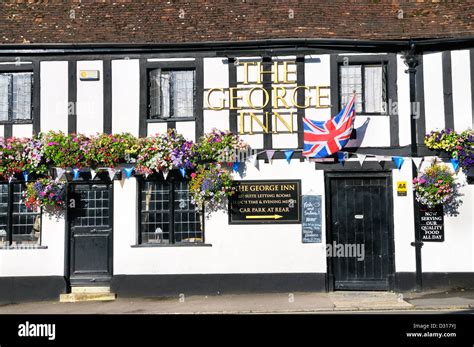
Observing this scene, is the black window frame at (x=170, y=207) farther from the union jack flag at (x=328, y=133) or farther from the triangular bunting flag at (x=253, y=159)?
the union jack flag at (x=328, y=133)

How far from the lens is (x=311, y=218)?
12648 millimetres

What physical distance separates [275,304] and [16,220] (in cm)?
650

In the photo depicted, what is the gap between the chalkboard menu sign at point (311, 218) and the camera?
1261cm

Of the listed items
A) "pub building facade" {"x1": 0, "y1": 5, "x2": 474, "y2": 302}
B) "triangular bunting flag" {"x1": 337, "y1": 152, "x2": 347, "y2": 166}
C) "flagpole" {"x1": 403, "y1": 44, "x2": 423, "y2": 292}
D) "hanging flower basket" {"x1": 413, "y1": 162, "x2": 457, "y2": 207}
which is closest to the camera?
"hanging flower basket" {"x1": 413, "y1": 162, "x2": 457, "y2": 207}

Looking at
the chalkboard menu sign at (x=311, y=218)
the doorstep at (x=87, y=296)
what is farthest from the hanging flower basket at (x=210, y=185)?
the doorstep at (x=87, y=296)

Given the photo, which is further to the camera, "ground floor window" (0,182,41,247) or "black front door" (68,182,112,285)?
"ground floor window" (0,182,41,247)

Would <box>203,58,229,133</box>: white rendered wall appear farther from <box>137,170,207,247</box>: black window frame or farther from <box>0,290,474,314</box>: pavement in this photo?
<box>0,290,474,314</box>: pavement

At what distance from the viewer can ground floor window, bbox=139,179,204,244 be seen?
12984 mm

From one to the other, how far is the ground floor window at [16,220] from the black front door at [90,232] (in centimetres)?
88

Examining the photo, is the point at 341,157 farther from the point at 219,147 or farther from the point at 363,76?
the point at 219,147

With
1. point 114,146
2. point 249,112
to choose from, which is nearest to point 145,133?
point 114,146

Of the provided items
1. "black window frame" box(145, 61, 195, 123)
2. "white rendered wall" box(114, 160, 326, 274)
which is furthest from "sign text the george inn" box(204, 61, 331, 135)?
"white rendered wall" box(114, 160, 326, 274)

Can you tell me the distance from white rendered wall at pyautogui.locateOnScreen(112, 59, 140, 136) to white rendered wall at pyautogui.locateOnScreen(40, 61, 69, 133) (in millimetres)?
1185

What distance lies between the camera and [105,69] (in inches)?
516
